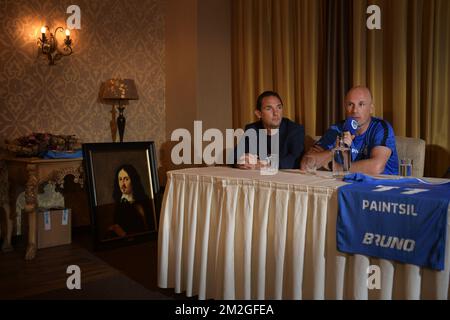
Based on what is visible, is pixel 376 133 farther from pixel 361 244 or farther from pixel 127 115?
pixel 127 115

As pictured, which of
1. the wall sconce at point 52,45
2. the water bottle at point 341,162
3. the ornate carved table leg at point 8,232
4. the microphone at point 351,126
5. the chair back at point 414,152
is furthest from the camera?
the wall sconce at point 52,45

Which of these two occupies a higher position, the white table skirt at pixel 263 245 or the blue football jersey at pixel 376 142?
the blue football jersey at pixel 376 142

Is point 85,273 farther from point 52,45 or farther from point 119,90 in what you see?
point 52,45

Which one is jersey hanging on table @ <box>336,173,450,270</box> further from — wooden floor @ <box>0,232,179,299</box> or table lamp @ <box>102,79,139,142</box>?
table lamp @ <box>102,79,139,142</box>

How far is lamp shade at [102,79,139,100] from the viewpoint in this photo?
3881 millimetres

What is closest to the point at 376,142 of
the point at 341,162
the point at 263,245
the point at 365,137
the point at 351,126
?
the point at 365,137

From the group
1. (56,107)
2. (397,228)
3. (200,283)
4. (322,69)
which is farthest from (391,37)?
(56,107)

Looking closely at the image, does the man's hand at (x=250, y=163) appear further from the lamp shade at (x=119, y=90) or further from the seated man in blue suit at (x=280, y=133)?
the lamp shade at (x=119, y=90)

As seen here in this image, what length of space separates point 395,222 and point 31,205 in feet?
8.81

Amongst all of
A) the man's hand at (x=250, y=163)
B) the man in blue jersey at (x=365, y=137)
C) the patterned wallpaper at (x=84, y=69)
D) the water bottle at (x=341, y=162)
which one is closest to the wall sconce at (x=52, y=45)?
the patterned wallpaper at (x=84, y=69)

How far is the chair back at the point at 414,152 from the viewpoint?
8.25 ft

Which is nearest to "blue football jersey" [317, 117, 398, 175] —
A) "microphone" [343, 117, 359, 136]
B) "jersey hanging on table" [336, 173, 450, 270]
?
"microphone" [343, 117, 359, 136]

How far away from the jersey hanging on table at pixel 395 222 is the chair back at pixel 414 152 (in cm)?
88

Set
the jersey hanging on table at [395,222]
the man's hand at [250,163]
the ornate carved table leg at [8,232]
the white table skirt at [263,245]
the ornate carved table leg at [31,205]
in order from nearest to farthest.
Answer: the jersey hanging on table at [395,222] < the white table skirt at [263,245] < the man's hand at [250,163] < the ornate carved table leg at [31,205] < the ornate carved table leg at [8,232]
